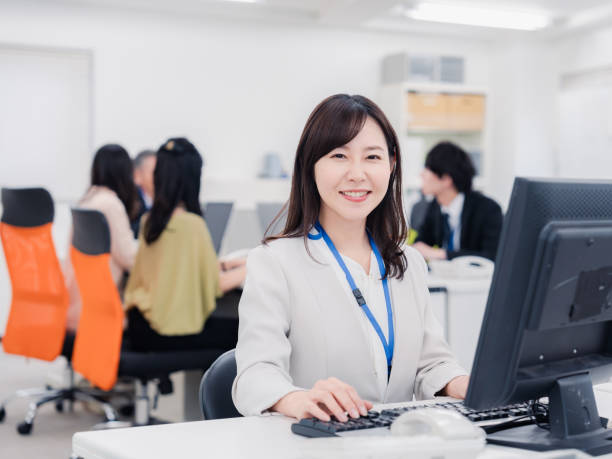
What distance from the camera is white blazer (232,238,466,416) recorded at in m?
1.39

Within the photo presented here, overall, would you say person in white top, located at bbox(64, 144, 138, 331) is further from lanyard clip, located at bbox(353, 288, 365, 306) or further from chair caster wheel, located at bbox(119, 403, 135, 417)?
lanyard clip, located at bbox(353, 288, 365, 306)

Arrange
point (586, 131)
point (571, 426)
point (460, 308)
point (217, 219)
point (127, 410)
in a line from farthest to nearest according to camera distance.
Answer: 1. point (586, 131)
2. point (217, 219)
3. point (127, 410)
4. point (460, 308)
5. point (571, 426)

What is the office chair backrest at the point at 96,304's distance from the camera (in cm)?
289

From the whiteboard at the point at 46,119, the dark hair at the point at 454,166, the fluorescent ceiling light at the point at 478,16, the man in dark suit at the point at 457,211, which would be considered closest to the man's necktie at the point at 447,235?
the man in dark suit at the point at 457,211

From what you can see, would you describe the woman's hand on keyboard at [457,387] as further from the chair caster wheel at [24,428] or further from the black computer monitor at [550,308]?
the chair caster wheel at [24,428]

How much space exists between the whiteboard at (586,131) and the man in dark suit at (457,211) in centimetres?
298

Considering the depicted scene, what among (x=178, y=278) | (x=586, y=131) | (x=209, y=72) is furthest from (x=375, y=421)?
(x=586, y=131)

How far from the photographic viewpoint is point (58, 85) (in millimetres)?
5828

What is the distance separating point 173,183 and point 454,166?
1.51m

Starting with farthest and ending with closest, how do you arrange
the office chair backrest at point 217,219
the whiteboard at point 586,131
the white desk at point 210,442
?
the whiteboard at point 586,131, the office chair backrest at point 217,219, the white desk at point 210,442

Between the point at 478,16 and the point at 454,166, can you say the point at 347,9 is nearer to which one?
the point at 478,16

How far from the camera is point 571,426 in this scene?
3.68ft

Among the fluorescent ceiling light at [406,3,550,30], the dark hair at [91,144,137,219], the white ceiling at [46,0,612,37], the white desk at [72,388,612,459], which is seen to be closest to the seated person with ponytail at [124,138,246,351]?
the dark hair at [91,144,137,219]

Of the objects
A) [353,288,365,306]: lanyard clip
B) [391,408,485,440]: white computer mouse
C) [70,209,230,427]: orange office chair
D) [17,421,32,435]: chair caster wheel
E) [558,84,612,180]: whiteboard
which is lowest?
[17,421,32,435]: chair caster wheel
